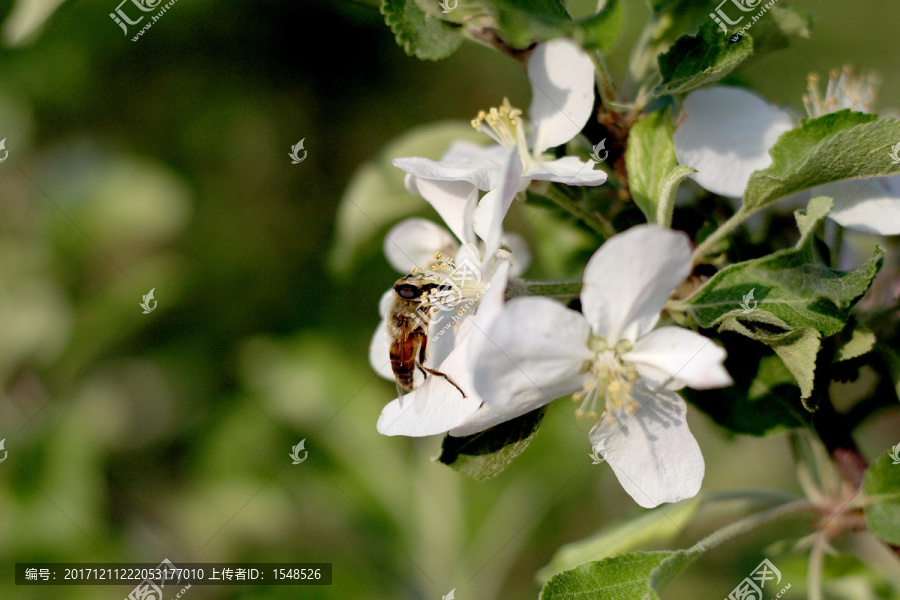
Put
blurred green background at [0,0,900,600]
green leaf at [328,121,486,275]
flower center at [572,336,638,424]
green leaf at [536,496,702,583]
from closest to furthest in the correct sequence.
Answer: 1. flower center at [572,336,638,424]
2. green leaf at [536,496,702,583]
3. green leaf at [328,121,486,275]
4. blurred green background at [0,0,900,600]

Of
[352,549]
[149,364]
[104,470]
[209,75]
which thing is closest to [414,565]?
[352,549]

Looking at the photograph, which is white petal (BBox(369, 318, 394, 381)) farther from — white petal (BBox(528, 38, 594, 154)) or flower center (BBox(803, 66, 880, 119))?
flower center (BBox(803, 66, 880, 119))

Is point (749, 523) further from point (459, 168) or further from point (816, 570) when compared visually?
point (459, 168)

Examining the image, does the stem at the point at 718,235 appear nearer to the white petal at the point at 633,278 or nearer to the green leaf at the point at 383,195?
the white petal at the point at 633,278

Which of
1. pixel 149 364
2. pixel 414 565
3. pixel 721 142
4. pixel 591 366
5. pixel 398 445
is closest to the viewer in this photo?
pixel 591 366

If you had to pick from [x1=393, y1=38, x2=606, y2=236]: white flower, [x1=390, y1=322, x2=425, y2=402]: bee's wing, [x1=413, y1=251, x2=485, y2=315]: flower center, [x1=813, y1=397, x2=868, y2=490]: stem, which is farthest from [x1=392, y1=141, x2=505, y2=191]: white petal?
[x1=813, y1=397, x2=868, y2=490]: stem

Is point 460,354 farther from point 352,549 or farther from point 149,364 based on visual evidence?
point 149,364

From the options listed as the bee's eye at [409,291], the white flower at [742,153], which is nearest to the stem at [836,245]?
the white flower at [742,153]
